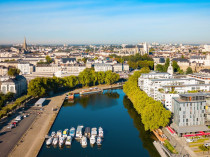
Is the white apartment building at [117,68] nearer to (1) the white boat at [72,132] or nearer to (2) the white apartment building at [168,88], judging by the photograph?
(2) the white apartment building at [168,88]

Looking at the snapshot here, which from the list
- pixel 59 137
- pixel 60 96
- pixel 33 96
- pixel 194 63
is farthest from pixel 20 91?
pixel 194 63

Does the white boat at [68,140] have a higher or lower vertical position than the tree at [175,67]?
lower

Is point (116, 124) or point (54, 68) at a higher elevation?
point (54, 68)

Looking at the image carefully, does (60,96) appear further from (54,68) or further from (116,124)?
(54,68)

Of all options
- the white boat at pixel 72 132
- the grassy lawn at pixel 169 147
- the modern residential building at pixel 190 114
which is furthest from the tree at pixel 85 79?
the grassy lawn at pixel 169 147

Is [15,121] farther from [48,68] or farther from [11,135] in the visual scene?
[48,68]

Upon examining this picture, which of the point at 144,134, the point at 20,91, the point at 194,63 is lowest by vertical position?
the point at 144,134

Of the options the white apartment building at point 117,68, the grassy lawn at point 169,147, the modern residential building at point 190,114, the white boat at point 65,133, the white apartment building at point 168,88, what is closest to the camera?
the grassy lawn at point 169,147
